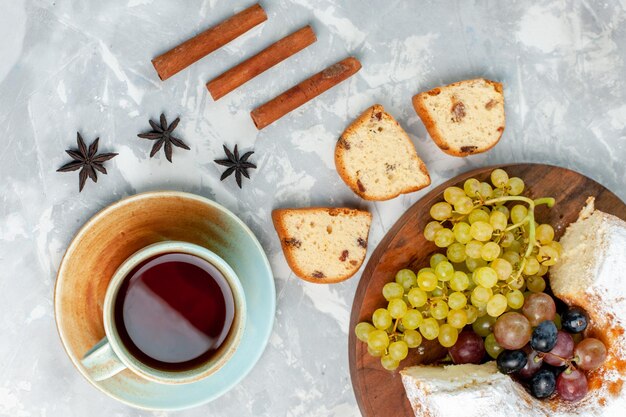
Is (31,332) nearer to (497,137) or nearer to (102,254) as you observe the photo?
(102,254)

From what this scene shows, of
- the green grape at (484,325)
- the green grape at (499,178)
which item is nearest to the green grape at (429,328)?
the green grape at (484,325)

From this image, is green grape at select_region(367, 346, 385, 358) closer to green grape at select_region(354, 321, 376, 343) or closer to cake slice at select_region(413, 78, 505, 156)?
green grape at select_region(354, 321, 376, 343)

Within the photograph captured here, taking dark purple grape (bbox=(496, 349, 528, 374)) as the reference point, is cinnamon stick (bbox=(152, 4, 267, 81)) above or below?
above

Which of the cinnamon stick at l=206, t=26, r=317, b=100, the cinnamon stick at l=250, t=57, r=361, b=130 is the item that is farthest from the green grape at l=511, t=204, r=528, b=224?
the cinnamon stick at l=206, t=26, r=317, b=100

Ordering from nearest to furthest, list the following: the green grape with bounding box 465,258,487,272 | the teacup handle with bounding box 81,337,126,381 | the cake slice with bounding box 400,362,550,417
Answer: the teacup handle with bounding box 81,337,126,381 < the cake slice with bounding box 400,362,550,417 < the green grape with bounding box 465,258,487,272

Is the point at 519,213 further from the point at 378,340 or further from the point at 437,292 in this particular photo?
the point at 378,340

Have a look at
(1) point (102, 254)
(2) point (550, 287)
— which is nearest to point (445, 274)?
(2) point (550, 287)

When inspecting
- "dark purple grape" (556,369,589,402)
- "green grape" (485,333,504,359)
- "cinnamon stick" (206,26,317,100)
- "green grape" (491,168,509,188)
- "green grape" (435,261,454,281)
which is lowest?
"dark purple grape" (556,369,589,402)
